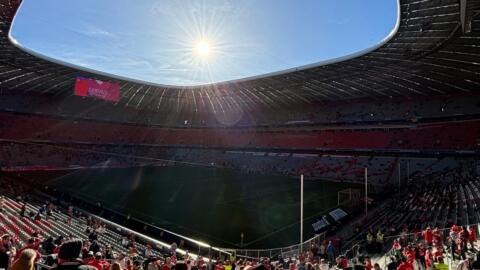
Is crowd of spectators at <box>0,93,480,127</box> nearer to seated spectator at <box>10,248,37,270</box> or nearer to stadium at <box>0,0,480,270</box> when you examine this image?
stadium at <box>0,0,480,270</box>

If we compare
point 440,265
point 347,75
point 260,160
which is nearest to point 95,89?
point 260,160

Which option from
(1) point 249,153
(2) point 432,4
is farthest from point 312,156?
(2) point 432,4

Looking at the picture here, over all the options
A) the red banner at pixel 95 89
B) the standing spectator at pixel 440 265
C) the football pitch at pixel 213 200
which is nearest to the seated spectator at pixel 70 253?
the standing spectator at pixel 440 265

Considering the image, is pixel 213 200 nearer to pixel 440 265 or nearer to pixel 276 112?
pixel 440 265

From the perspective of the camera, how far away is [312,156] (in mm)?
43406

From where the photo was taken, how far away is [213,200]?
29250mm

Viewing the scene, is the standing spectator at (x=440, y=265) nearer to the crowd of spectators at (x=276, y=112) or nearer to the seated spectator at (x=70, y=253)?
the seated spectator at (x=70, y=253)

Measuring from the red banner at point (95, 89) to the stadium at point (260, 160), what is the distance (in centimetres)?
13

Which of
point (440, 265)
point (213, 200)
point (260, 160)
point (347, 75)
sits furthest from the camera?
point (260, 160)

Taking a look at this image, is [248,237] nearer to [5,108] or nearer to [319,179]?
[319,179]

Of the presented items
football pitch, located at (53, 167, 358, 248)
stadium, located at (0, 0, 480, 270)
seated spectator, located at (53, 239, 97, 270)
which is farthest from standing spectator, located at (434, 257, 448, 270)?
football pitch, located at (53, 167, 358, 248)

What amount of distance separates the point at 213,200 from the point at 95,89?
17288mm

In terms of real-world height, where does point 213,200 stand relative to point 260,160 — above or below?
below

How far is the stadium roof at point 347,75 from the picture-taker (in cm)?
1986
